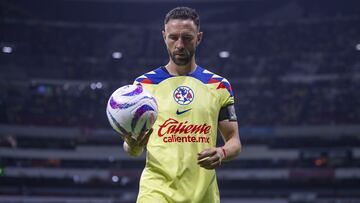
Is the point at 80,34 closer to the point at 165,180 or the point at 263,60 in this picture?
the point at 263,60

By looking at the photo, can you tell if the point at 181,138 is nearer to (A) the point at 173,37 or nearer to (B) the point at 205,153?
(B) the point at 205,153

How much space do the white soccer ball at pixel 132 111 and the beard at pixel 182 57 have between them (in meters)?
0.41

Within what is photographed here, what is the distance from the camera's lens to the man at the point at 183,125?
12.0 feet

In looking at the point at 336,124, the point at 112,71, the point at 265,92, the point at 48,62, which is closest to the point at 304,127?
the point at 336,124

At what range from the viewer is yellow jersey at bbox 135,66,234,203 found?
144 inches

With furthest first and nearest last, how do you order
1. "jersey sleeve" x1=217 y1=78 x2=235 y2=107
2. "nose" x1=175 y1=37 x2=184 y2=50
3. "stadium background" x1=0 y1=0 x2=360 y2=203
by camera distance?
1. "stadium background" x1=0 y1=0 x2=360 y2=203
2. "jersey sleeve" x1=217 y1=78 x2=235 y2=107
3. "nose" x1=175 y1=37 x2=184 y2=50

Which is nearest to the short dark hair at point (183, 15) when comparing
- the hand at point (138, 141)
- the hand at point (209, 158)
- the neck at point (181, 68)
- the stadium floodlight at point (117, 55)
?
the neck at point (181, 68)

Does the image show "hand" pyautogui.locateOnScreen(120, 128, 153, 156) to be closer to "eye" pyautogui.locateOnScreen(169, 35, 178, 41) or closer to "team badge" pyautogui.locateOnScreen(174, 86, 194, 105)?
"team badge" pyautogui.locateOnScreen(174, 86, 194, 105)

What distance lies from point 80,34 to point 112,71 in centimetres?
469

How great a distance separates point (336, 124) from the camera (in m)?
33.0

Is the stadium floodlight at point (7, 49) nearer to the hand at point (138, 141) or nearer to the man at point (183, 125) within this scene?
the man at point (183, 125)

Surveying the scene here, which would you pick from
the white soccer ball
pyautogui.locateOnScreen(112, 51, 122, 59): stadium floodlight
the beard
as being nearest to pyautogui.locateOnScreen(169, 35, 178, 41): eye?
the beard

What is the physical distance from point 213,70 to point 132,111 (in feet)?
115

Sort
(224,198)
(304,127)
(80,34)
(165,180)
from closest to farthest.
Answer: (165,180), (224,198), (304,127), (80,34)
